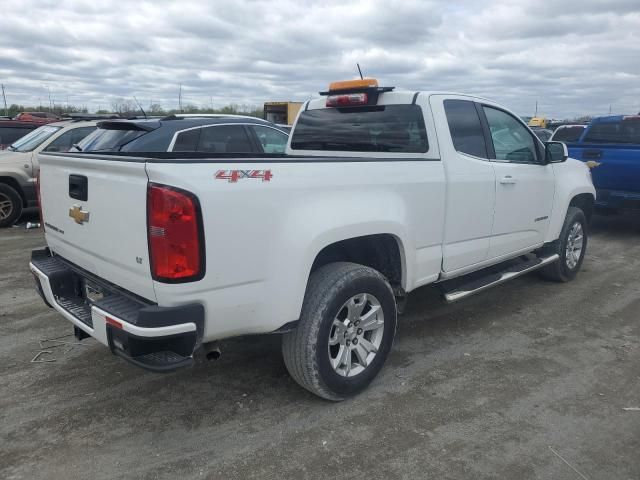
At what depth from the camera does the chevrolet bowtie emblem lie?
3020 mm

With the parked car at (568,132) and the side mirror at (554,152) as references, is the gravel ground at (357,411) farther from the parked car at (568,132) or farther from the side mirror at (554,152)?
the parked car at (568,132)

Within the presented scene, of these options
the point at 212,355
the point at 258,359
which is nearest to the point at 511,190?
the point at 258,359

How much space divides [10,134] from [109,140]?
550 centimetres

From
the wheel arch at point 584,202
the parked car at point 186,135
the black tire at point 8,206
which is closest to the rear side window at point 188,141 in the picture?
the parked car at point 186,135

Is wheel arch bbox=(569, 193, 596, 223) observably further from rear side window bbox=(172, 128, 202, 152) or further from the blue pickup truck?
rear side window bbox=(172, 128, 202, 152)

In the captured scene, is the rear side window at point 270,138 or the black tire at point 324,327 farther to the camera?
the rear side window at point 270,138

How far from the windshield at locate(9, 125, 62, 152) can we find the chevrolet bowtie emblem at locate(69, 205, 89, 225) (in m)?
6.92

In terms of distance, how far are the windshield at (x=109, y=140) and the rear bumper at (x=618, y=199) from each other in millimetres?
6675

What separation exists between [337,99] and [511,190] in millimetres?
1681

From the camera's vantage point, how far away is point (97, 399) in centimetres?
342

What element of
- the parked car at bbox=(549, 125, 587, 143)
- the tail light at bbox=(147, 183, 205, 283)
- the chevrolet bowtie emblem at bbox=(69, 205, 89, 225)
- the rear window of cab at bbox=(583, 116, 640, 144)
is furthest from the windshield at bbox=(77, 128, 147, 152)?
the parked car at bbox=(549, 125, 587, 143)

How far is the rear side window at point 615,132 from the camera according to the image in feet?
27.8

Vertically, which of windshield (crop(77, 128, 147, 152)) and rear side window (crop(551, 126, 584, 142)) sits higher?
rear side window (crop(551, 126, 584, 142))

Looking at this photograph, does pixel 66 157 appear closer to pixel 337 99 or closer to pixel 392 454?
pixel 337 99
